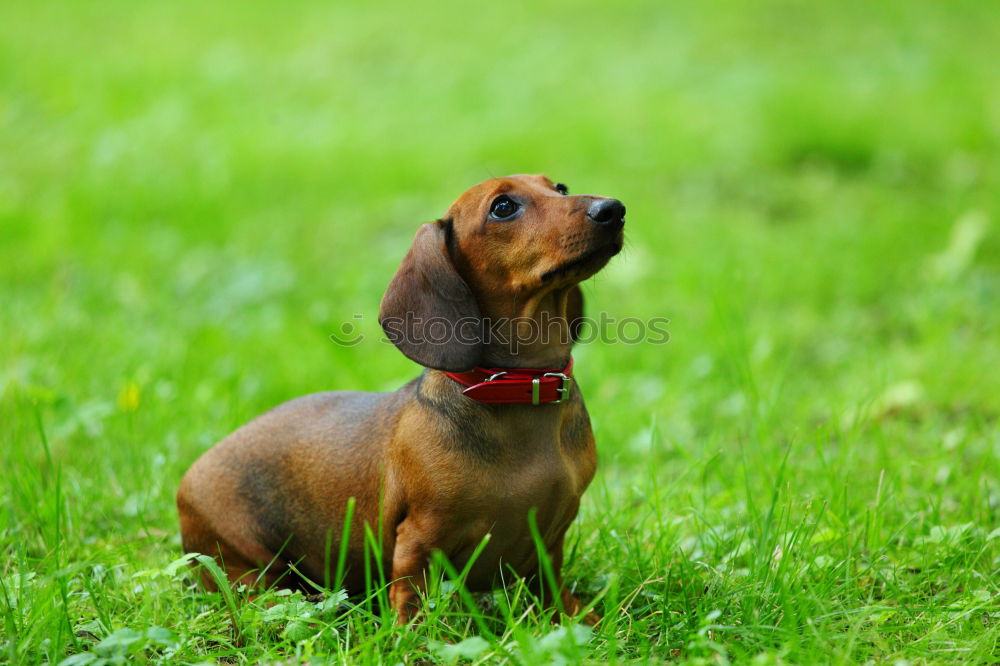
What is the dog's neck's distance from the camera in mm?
2873

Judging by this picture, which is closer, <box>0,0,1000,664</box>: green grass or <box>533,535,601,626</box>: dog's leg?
<box>0,0,1000,664</box>: green grass

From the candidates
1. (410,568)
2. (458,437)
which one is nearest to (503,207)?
(458,437)

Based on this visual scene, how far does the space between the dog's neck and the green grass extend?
68 centimetres

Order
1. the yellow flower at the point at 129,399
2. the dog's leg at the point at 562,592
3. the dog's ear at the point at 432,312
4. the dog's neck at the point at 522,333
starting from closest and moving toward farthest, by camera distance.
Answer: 1. the dog's ear at the point at 432,312
2. the dog's neck at the point at 522,333
3. the dog's leg at the point at 562,592
4. the yellow flower at the point at 129,399

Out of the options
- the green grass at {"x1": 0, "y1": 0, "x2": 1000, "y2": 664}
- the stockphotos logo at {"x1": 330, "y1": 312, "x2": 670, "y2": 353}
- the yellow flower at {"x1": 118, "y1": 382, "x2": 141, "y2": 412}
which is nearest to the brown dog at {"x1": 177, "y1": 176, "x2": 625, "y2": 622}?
the stockphotos logo at {"x1": 330, "y1": 312, "x2": 670, "y2": 353}

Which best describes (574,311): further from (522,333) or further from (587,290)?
(587,290)

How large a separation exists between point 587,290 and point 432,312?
82 cm

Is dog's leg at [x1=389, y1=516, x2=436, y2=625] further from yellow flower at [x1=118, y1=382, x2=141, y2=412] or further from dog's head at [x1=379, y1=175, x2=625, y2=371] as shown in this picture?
yellow flower at [x1=118, y1=382, x2=141, y2=412]

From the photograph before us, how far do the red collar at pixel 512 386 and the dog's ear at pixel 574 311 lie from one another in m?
0.27

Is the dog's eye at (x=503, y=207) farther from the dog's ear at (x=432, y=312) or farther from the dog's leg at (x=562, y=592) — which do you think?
the dog's leg at (x=562, y=592)

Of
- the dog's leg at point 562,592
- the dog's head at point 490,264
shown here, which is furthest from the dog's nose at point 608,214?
the dog's leg at point 562,592

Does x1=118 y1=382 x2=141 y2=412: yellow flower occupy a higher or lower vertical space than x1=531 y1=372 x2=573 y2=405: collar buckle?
lower

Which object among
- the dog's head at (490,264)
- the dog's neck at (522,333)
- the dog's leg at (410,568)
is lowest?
the dog's leg at (410,568)

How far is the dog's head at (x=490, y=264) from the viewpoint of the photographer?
2730 mm
